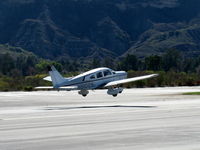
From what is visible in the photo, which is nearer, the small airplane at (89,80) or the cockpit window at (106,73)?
the small airplane at (89,80)

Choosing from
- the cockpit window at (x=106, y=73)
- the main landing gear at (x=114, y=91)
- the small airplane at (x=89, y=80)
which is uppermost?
the cockpit window at (x=106, y=73)

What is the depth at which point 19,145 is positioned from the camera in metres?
16.0

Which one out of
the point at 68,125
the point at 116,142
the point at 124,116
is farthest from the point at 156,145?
the point at 124,116

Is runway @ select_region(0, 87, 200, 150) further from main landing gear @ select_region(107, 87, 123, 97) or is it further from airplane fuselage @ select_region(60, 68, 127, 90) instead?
main landing gear @ select_region(107, 87, 123, 97)

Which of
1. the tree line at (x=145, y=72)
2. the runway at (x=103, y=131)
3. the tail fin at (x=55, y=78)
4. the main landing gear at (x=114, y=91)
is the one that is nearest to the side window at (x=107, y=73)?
the main landing gear at (x=114, y=91)

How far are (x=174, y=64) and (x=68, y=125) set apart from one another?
497 ft

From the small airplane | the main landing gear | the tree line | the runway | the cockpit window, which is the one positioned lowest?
the runway

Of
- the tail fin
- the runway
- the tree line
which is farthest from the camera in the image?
the tree line

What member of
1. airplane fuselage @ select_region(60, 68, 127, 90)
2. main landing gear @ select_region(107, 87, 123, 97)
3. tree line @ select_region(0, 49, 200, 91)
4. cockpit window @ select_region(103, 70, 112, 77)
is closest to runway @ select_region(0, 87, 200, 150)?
airplane fuselage @ select_region(60, 68, 127, 90)

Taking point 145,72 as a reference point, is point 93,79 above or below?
below

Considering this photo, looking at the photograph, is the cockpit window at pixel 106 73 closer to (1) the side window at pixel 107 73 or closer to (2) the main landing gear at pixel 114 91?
(1) the side window at pixel 107 73

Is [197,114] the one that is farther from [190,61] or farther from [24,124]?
[190,61]

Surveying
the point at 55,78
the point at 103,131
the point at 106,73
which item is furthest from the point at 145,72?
the point at 103,131

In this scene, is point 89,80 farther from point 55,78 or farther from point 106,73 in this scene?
point 55,78
